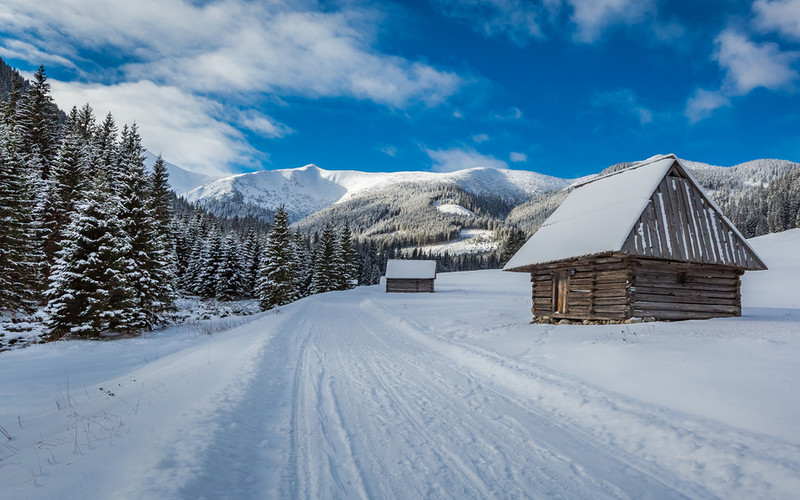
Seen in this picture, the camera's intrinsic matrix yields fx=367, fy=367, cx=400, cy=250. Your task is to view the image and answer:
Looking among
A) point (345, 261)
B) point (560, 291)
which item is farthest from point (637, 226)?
point (345, 261)

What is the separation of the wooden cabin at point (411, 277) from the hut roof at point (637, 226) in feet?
117

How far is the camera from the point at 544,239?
1938cm

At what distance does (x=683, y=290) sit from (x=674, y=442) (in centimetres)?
1286

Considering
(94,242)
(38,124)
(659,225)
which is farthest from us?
(38,124)

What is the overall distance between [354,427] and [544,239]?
1644 centimetres

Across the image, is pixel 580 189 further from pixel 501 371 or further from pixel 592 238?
pixel 501 371

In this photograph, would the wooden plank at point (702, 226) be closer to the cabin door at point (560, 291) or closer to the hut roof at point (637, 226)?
the hut roof at point (637, 226)

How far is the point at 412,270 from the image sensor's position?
2208 inches

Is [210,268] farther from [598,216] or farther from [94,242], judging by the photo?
[598,216]

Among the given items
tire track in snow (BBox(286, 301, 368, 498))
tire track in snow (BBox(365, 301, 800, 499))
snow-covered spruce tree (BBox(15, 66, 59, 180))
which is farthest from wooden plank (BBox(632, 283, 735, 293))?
snow-covered spruce tree (BBox(15, 66, 59, 180))

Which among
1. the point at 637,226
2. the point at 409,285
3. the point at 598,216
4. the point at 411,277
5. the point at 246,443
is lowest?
the point at 246,443

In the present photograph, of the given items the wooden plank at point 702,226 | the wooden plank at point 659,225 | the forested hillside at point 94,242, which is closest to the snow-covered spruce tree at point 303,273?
the forested hillside at point 94,242

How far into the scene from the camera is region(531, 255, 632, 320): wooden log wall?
14484 millimetres

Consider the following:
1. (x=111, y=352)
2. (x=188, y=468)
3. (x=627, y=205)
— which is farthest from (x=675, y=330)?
(x=111, y=352)
